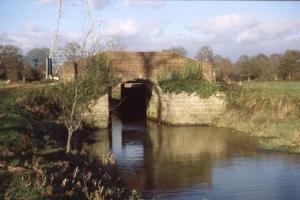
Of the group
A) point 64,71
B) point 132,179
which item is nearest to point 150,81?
point 64,71

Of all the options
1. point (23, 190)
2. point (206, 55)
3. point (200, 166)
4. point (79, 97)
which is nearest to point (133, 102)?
point (206, 55)

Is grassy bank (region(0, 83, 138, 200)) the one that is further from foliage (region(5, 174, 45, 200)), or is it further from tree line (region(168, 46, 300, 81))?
tree line (region(168, 46, 300, 81))

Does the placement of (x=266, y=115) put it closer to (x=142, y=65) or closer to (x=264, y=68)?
(x=142, y=65)

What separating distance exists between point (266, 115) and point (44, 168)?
69.5 feet

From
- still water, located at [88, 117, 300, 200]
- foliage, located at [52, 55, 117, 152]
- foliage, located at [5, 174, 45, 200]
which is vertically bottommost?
still water, located at [88, 117, 300, 200]

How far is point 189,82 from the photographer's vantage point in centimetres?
3684

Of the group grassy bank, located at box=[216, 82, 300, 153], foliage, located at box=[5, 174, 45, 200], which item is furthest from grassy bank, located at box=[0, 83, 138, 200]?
grassy bank, located at box=[216, 82, 300, 153]

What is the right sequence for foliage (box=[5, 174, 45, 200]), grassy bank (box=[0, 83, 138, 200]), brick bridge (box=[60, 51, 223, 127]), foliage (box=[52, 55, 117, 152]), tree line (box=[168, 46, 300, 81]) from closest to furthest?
foliage (box=[5, 174, 45, 200]) → grassy bank (box=[0, 83, 138, 200]) → foliage (box=[52, 55, 117, 152]) → brick bridge (box=[60, 51, 223, 127]) → tree line (box=[168, 46, 300, 81])

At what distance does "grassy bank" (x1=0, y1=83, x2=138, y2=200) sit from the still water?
A: 1435 millimetres

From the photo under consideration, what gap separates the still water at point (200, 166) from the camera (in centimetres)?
1669

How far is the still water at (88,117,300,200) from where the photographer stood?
16688mm

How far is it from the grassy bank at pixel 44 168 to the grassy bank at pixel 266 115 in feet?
34.1

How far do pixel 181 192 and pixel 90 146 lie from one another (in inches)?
394

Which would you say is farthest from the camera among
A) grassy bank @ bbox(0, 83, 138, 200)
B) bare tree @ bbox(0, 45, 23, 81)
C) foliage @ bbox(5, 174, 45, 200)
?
bare tree @ bbox(0, 45, 23, 81)
